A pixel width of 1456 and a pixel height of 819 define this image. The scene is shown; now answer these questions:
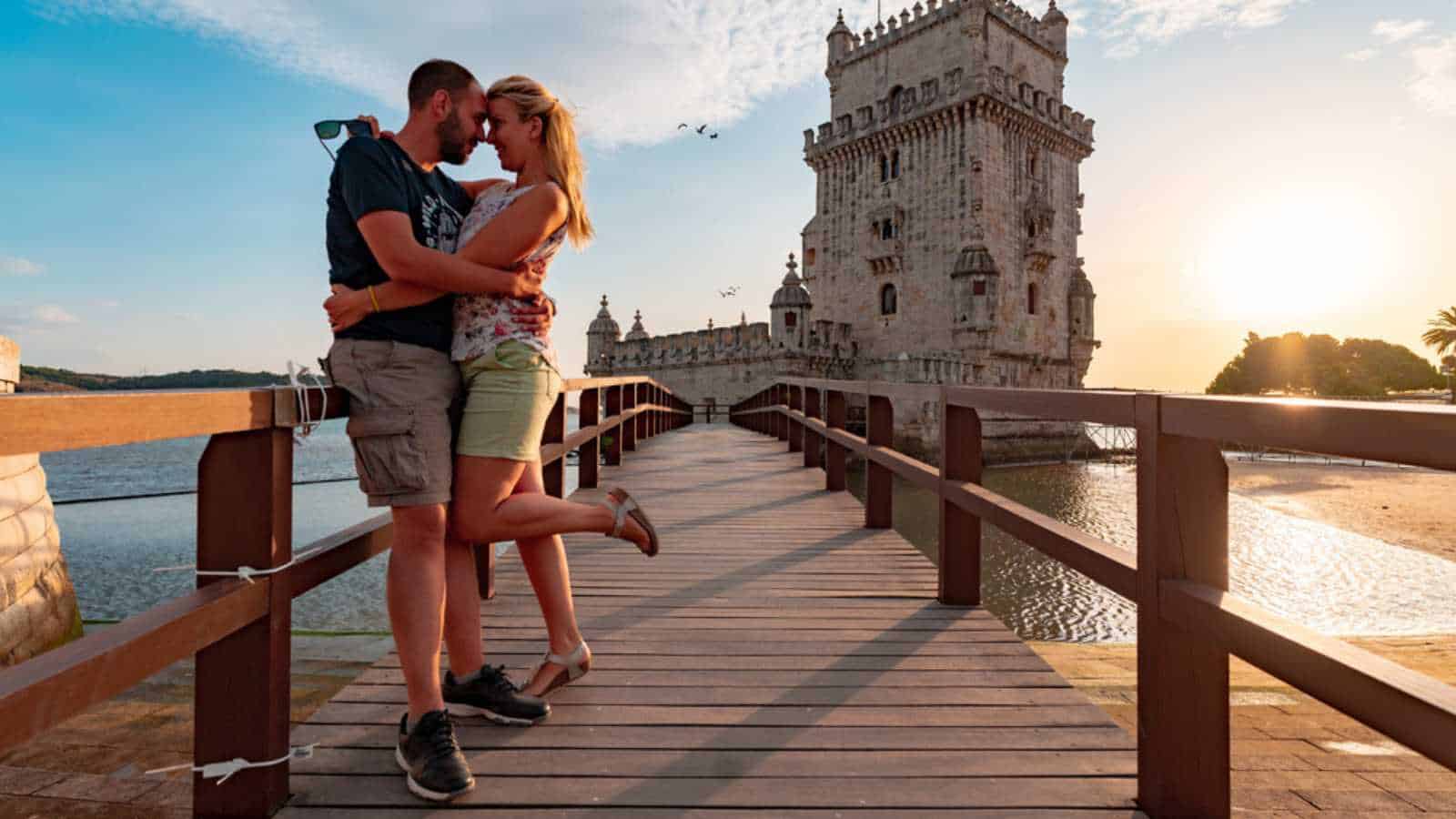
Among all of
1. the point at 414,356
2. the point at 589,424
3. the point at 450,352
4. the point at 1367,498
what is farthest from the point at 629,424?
the point at 1367,498

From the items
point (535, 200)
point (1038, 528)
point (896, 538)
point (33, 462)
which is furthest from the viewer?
point (33, 462)

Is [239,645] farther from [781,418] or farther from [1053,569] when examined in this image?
[1053,569]

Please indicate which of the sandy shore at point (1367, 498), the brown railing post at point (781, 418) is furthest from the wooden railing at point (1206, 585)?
the sandy shore at point (1367, 498)

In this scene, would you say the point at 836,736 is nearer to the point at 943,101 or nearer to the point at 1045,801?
the point at 1045,801

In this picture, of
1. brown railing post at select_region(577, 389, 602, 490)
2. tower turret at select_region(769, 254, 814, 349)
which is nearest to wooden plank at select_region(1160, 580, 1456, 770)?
brown railing post at select_region(577, 389, 602, 490)

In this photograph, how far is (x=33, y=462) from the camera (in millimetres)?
7406

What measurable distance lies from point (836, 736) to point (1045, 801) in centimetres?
59

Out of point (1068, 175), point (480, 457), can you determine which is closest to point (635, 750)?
point (480, 457)

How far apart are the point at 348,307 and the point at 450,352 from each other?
30 centimetres

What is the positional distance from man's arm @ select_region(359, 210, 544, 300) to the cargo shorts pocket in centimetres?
35

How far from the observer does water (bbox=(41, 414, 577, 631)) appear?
40.3 ft

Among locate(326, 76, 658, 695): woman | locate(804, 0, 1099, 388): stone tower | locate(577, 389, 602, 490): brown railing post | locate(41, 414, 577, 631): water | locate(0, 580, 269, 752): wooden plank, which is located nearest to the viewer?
locate(0, 580, 269, 752): wooden plank

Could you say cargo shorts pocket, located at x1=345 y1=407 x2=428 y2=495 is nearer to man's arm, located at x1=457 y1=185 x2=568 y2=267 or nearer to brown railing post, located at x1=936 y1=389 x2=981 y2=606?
man's arm, located at x1=457 y1=185 x2=568 y2=267

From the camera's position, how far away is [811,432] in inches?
364
